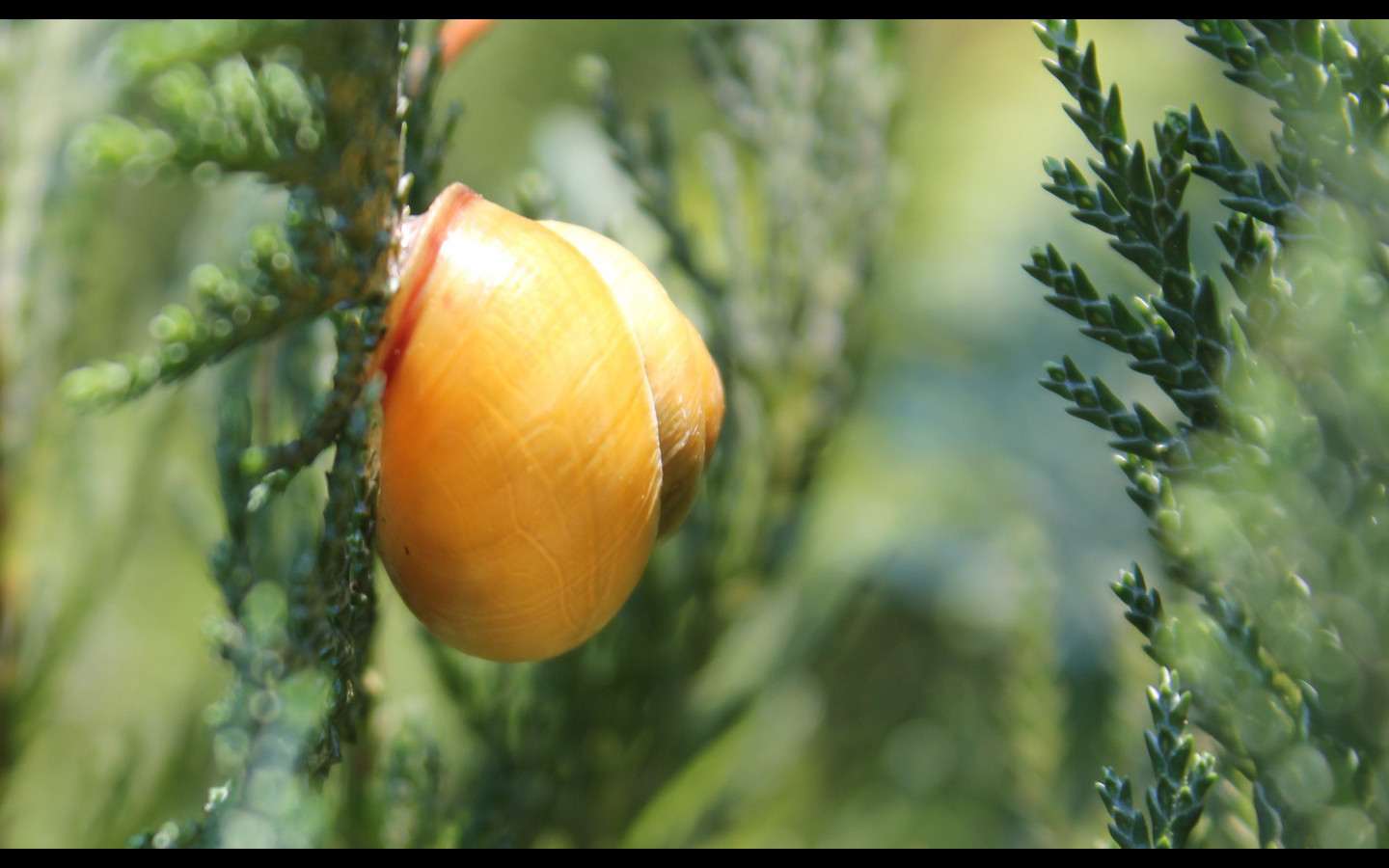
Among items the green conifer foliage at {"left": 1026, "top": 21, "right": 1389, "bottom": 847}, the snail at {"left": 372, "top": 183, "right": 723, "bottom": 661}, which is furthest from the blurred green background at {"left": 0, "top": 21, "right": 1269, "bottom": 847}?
the green conifer foliage at {"left": 1026, "top": 21, "right": 1389, "bottom": 847}

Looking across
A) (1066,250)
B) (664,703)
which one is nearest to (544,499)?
(664,703)

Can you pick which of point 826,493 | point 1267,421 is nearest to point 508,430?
point 1267,421

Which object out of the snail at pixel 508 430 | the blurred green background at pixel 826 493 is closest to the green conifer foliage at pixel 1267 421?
the snail at pixel 508 430

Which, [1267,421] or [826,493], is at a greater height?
[1267,421]

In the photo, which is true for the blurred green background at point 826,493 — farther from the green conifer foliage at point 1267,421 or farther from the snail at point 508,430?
the green conifer foliage at point 1267,421

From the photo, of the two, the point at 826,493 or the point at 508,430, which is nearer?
the point at 508,430

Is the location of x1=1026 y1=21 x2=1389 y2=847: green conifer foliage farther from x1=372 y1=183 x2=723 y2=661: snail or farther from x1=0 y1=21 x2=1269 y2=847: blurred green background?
x1=0 y1=21 x2=1269 y2=847: blurred green background

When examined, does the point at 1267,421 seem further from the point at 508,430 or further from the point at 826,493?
the point at 826,493
